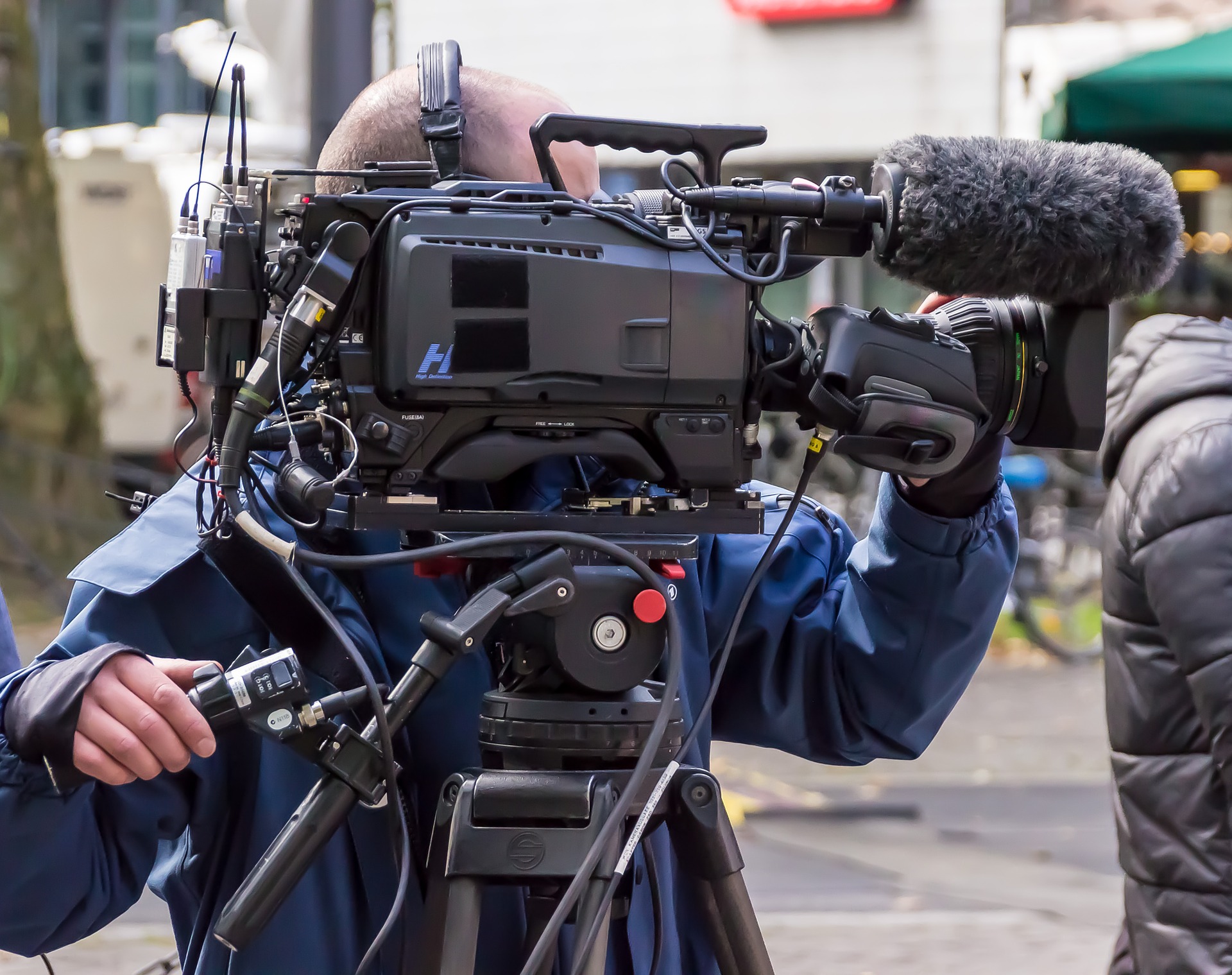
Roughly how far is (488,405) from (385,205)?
200mm

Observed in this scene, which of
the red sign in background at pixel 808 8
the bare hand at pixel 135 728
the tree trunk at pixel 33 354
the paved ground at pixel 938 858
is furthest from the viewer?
the red sign in background at pixel 808 8

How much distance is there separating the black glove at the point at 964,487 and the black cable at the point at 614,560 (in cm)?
35

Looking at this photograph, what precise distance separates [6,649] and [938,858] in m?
4.42

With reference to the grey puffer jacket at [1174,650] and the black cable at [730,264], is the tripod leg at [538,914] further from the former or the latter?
the grey puffer jacket at [1174,650]

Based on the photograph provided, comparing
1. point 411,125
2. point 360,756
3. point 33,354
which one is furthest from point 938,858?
point 33,354

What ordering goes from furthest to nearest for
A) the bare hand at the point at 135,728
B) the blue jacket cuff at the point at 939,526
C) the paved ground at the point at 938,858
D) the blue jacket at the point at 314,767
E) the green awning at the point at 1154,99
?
the green awning at the point at 1154,99
the paved ground at the point at 938,858
the blue jacket cuff at the point at 939,526
the blue jacket at the point at 314,767
the bare hand at the point at 135,728

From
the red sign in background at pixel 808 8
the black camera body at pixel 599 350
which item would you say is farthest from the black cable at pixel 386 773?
the red sign in background at pixel 808 8

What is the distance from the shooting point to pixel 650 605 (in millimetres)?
1456

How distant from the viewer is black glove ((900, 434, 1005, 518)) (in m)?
1.65

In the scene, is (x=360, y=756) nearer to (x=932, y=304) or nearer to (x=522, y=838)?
(x=522, y=838)

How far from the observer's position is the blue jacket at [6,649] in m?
1.84

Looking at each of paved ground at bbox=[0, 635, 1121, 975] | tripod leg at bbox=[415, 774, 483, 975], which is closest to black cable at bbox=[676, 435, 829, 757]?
tripod leg at bbox=[415, 774, 483, 975]

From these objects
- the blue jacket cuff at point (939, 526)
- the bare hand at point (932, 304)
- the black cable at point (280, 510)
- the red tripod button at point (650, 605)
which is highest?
the bare hand at point (932, 304)

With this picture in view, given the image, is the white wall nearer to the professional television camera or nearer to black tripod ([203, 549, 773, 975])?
the professional television camera
